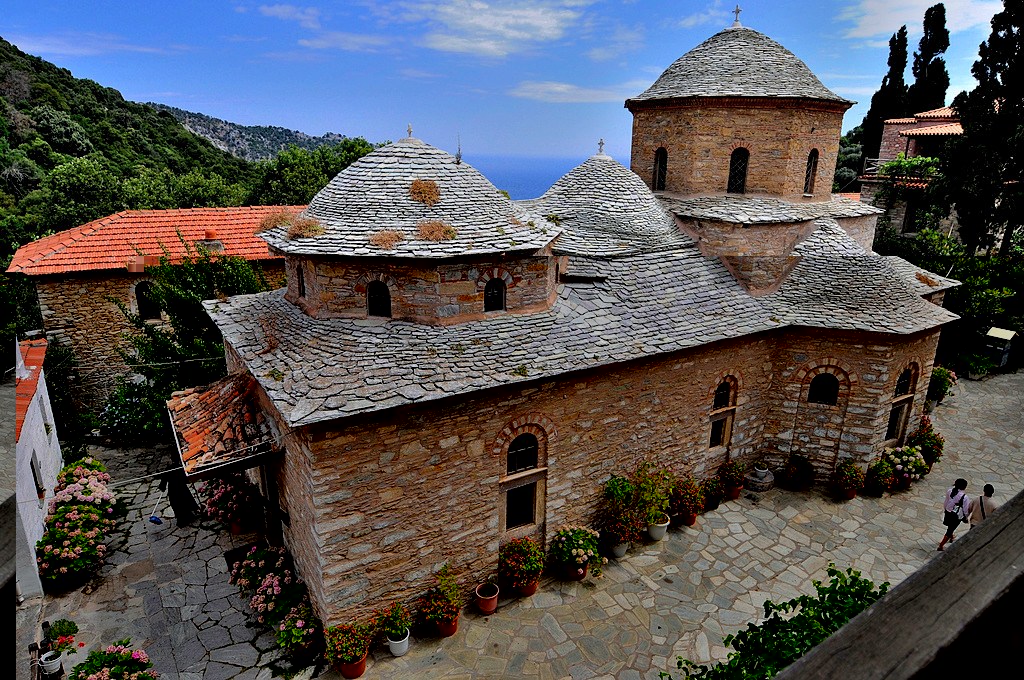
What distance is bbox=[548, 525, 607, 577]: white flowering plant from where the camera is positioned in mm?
10164

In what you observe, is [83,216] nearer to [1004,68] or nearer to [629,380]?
[629,380]

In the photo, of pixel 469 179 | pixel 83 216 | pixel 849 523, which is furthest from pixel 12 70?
pixel 849 523

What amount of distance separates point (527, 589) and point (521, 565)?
0.47 m

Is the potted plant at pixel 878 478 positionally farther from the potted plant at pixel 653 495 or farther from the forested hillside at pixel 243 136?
the forested hillside at pixel 243 136

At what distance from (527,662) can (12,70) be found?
3981 cm

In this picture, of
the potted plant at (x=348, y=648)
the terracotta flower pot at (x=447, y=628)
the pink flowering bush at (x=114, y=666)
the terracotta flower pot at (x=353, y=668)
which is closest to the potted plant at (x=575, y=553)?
the terracotta flower pot at (x=447, y=628)

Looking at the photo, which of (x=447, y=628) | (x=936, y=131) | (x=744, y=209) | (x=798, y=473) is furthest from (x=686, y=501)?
(x=936, y=131)

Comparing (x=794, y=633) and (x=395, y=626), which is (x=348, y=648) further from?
(x=794, y=633)

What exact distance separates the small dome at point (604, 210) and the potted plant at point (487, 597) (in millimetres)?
6401

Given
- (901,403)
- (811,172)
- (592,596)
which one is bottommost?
(592,596)

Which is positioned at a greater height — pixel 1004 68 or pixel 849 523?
pixel 1004 68

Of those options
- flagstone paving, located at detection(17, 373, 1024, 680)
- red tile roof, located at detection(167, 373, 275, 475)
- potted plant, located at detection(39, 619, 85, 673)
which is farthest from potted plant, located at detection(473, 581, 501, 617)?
potted plant, located at detection(39, 619, 85, 673)

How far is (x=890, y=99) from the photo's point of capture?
3662 cm

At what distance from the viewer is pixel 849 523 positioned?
11.9 meters
